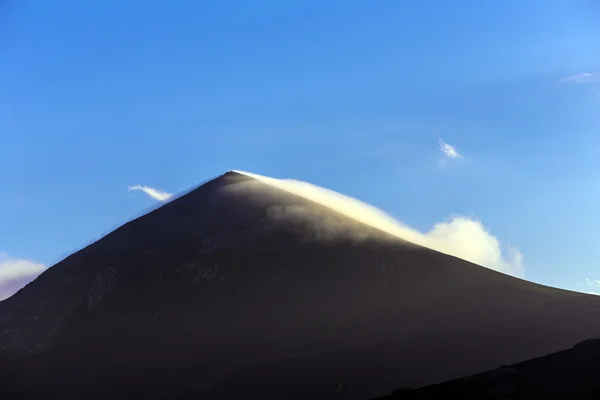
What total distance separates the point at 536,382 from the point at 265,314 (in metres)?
57.2

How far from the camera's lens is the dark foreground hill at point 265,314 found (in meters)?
101

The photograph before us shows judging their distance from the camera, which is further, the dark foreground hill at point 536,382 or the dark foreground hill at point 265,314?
the dark foreground hill at point 265,314

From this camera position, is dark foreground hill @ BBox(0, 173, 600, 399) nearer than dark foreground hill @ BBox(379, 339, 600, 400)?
No

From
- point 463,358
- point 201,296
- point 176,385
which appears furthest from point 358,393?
point 201,296

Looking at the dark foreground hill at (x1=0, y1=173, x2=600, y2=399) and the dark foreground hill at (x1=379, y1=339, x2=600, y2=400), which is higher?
the dark foreground hill at (x1=0, y1=173, x2=600, y2=399)

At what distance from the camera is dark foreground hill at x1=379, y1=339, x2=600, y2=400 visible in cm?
7525

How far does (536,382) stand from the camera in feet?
261

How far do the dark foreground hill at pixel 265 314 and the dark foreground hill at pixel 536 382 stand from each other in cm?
699

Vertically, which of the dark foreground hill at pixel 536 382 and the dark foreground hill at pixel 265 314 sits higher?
the dark foreground hill at pixel 265 314

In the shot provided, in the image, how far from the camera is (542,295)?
12694cm

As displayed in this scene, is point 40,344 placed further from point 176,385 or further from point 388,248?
point 388,248

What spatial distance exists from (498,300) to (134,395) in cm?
6544

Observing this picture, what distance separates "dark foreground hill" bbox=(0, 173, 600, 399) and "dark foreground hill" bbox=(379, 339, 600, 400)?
275 inches

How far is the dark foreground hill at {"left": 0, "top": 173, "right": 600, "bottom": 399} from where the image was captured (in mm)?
101438
